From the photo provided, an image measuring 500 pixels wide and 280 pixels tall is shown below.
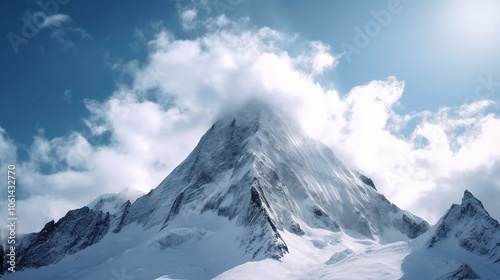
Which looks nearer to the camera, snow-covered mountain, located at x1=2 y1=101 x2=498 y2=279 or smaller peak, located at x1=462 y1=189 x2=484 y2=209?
smaller peak, located at x1=462 y1=189 x2=484 y2=209

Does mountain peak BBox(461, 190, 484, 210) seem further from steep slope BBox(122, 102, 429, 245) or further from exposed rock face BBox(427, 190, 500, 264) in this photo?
steep slope BBox(122, 102, 429, 245)

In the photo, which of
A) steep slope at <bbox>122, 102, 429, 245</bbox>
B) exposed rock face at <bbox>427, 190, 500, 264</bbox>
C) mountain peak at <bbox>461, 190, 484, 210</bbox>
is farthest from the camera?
steep slope at <bbox>122, 102, 429, 245</bbox>

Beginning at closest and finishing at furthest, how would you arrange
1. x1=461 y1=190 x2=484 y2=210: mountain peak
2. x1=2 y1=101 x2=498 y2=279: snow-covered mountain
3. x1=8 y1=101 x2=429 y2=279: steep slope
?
1. x1=461 y1=190 x2=484 y2=210: mountain peak
2. x1=2 y1=101 x2=498 y2=279: snow-covered mountain
3. x1=8 y1=101 x2=429 y2=279: steep slope

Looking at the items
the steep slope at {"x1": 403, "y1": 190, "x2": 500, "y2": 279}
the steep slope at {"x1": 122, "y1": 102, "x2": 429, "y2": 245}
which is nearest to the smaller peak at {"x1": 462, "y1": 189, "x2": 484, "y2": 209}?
the steep slope at {"x1": 403, "y1": 190, "x2": 500, "y2": 279}

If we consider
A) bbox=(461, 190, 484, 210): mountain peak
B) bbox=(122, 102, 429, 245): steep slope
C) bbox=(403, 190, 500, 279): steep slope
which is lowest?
bbox=(403, 190, 500, 279): steep slope

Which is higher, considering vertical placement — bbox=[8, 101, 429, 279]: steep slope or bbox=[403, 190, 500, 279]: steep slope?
bbox=[8, 101, 429, 279]: steep slope

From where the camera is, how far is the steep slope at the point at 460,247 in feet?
276

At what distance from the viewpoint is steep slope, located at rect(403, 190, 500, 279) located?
276 feet

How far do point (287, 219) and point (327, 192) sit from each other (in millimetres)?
46532

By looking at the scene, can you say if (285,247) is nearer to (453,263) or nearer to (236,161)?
(453,263)

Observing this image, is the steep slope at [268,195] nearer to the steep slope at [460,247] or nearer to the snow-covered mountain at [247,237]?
the snow-covered mountain at [247,237]

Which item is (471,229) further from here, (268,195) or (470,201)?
(268,195)

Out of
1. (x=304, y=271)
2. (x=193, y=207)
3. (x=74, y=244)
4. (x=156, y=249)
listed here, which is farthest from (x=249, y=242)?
(x=74, y=244)

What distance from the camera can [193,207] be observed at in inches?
6811
